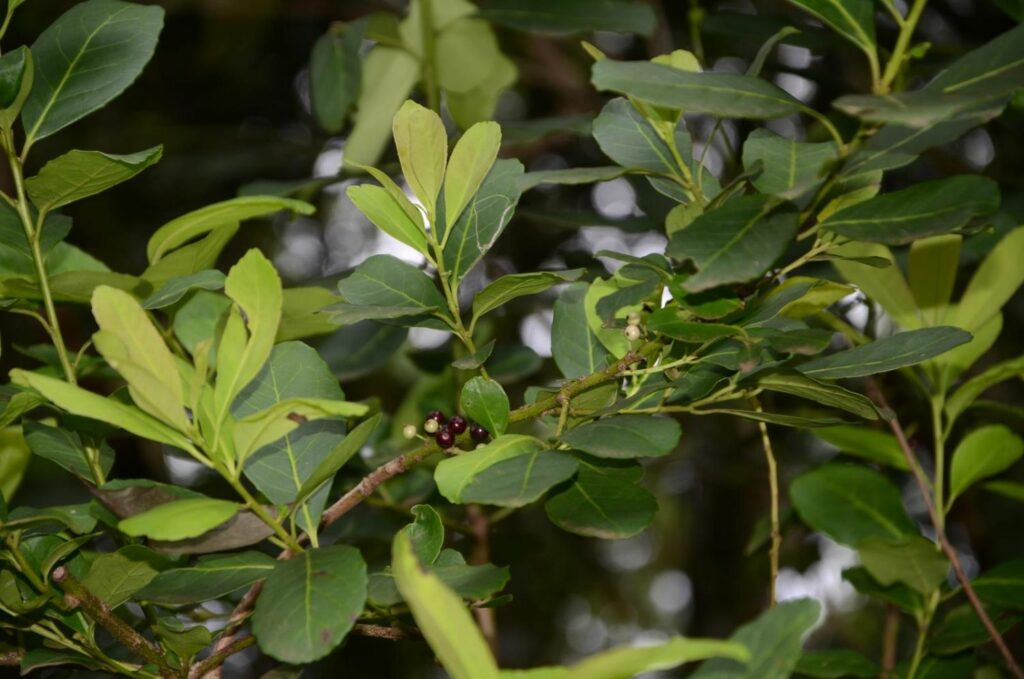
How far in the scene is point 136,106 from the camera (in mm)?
2625

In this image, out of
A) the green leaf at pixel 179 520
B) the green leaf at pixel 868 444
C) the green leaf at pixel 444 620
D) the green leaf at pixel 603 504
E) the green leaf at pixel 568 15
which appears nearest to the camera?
the green leaf at pixel 444 620

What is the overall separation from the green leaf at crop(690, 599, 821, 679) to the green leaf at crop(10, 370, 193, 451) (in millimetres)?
278

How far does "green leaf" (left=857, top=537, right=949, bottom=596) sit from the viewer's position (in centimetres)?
76

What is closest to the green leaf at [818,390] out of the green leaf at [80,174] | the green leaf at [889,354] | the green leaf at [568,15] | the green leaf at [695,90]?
the green leaf at [889,354]

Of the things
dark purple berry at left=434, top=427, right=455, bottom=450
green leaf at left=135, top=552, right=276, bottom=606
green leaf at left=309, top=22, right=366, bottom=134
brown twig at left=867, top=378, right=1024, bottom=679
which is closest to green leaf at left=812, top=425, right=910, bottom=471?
brown twig at left=867, top=378, right=1024, bottom=679

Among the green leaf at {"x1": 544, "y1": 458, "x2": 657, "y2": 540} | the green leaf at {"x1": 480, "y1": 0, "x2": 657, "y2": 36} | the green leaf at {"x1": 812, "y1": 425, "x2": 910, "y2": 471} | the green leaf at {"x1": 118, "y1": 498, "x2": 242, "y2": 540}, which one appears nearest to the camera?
the green leaf at {"x1": 118, "y1": 498, "x2": 242, "y2": 540}

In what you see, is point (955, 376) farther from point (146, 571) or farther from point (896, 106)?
point (146, 571)

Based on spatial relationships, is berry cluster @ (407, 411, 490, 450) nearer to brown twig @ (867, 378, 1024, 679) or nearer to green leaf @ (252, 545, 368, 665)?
green leaf @ (252, 545, 368, 665)

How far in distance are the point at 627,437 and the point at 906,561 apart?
1.19 ft

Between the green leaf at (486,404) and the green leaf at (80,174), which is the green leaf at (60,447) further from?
the green leaf at (486,404)

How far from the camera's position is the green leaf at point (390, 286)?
586 millimetres

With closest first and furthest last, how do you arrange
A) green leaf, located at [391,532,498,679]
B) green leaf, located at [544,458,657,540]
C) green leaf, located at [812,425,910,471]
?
green leaf, located at [391,532,498,679], green leaf, located at [544,458,657,540], green leaf, located at [812,425,910,471]

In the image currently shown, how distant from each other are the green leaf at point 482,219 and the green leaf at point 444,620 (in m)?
0.25

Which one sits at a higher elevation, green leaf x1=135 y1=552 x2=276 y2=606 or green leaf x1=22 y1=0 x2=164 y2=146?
green leaf x1=22 y1=0 x2=164 y2=146
